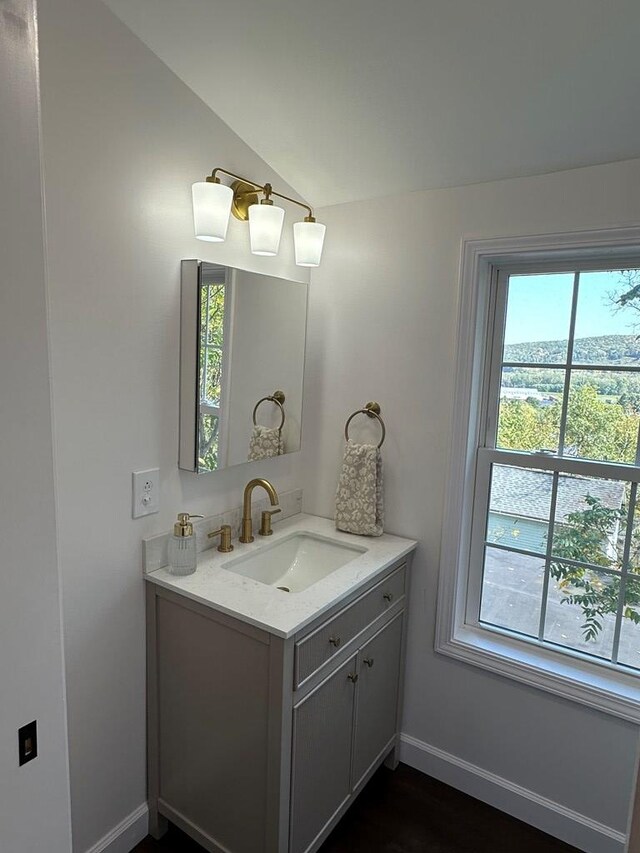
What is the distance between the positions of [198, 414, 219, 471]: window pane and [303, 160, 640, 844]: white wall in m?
0.56

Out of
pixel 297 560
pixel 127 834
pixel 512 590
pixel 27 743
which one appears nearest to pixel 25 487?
pixel 27 743

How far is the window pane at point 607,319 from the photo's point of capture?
166 centimetres

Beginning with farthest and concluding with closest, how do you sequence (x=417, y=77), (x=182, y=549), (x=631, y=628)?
1. (x=631, y=628)
2. (x=182, y=549)
3. (x=417, y=77)

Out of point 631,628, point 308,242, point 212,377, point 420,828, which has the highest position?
point 308,242

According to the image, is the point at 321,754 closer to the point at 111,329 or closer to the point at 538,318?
the point at 111,329

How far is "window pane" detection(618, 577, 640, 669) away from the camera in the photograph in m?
1.72

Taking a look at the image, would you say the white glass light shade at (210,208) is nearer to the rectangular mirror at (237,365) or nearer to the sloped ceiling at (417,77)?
the rectangular mirror at (237,365)

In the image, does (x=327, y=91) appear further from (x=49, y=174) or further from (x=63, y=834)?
(x=63, y=834)

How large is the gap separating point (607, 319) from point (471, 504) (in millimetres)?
756

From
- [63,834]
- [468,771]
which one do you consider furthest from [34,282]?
[468,771]

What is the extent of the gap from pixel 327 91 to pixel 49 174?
0.77 m

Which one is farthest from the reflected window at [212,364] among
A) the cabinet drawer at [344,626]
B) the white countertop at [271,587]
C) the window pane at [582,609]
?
the window pane at [582,609]

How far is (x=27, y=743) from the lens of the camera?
0.92 m

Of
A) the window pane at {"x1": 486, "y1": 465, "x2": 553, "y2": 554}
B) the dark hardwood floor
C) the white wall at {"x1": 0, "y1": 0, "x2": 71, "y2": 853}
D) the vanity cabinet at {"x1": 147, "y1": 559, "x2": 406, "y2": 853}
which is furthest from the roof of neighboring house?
the white wall at {"x1": 0, "y1": 0, "x2": 71, "y2": 853}
